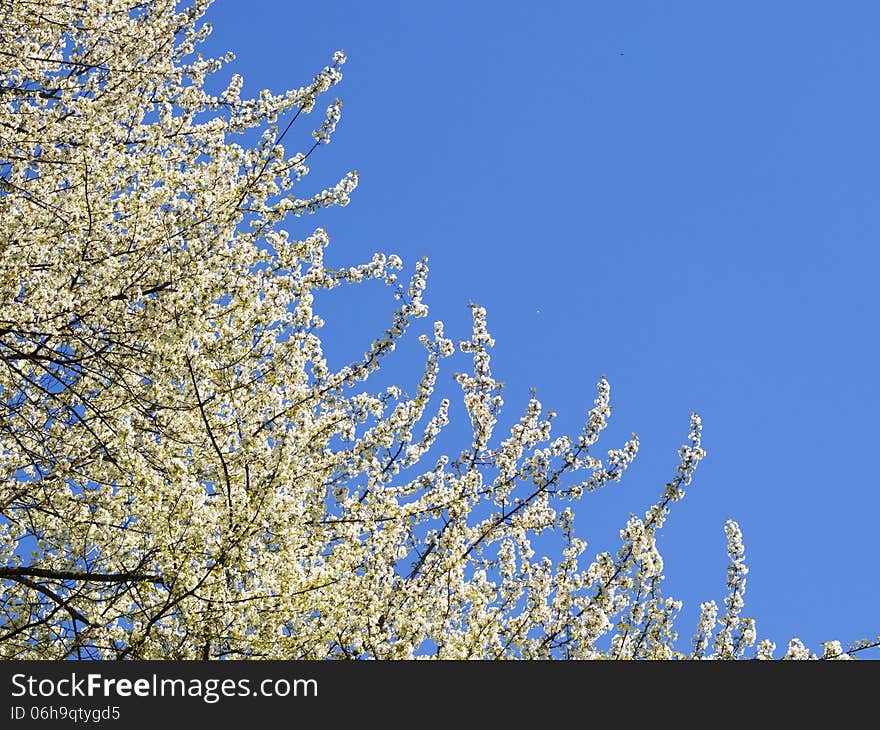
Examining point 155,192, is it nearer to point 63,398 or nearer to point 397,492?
point 63,398

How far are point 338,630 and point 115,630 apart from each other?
5.89 ft

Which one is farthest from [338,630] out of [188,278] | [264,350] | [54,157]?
[54,157]

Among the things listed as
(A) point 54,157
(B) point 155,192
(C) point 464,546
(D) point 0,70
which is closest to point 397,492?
(C) point 464,546

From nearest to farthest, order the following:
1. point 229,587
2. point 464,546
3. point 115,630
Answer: point 229,587, point 115,630, point 464,546

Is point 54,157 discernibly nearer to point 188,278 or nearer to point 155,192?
point 155,192

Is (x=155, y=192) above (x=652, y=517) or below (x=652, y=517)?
above

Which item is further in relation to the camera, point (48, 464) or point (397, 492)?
point (48, 464)

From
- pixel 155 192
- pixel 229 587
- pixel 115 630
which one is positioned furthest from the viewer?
pixel 155 192

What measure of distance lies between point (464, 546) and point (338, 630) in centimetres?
144

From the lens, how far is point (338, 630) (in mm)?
7125

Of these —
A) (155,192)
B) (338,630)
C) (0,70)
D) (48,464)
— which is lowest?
(338,630)

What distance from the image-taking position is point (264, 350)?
838 cm

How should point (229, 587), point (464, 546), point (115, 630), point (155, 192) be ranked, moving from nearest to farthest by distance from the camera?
point (229, 587)
point (115, 630)
point (464, 546)
point (155, 192)

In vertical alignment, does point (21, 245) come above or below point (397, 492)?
above
